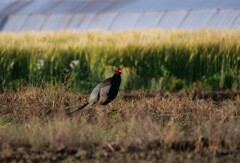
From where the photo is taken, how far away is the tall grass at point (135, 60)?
21906 millimetres

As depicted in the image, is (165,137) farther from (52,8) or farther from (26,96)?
(52,8)

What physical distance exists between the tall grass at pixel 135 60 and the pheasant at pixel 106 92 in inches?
305

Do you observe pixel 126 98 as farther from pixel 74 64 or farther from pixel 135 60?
pixel 74 64

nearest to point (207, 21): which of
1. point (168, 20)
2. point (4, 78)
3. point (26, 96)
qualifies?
point (168, 20)

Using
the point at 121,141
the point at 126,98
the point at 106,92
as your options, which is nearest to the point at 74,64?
the point at 126,98

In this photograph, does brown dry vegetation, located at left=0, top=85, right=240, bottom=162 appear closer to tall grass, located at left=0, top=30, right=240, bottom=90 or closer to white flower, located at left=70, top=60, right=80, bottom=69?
tall grass, located at left=0, top=30, right=240, bottom=90

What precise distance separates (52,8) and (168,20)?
642cm

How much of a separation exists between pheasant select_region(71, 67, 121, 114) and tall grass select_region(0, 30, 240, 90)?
7740 mm

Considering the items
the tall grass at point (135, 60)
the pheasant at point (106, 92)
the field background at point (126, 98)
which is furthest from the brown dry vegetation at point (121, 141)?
the tall grass at point (135, 60)

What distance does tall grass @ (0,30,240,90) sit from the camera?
2191 centimetres

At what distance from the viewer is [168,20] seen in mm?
29688

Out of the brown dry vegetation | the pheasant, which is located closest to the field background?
the brown dry vegetation

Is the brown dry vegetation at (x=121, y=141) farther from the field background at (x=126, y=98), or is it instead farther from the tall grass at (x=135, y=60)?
the tall grass at (x=135, y=60)

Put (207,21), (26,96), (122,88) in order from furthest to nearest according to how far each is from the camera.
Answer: (207,21) → (122,88) → (26,96)
